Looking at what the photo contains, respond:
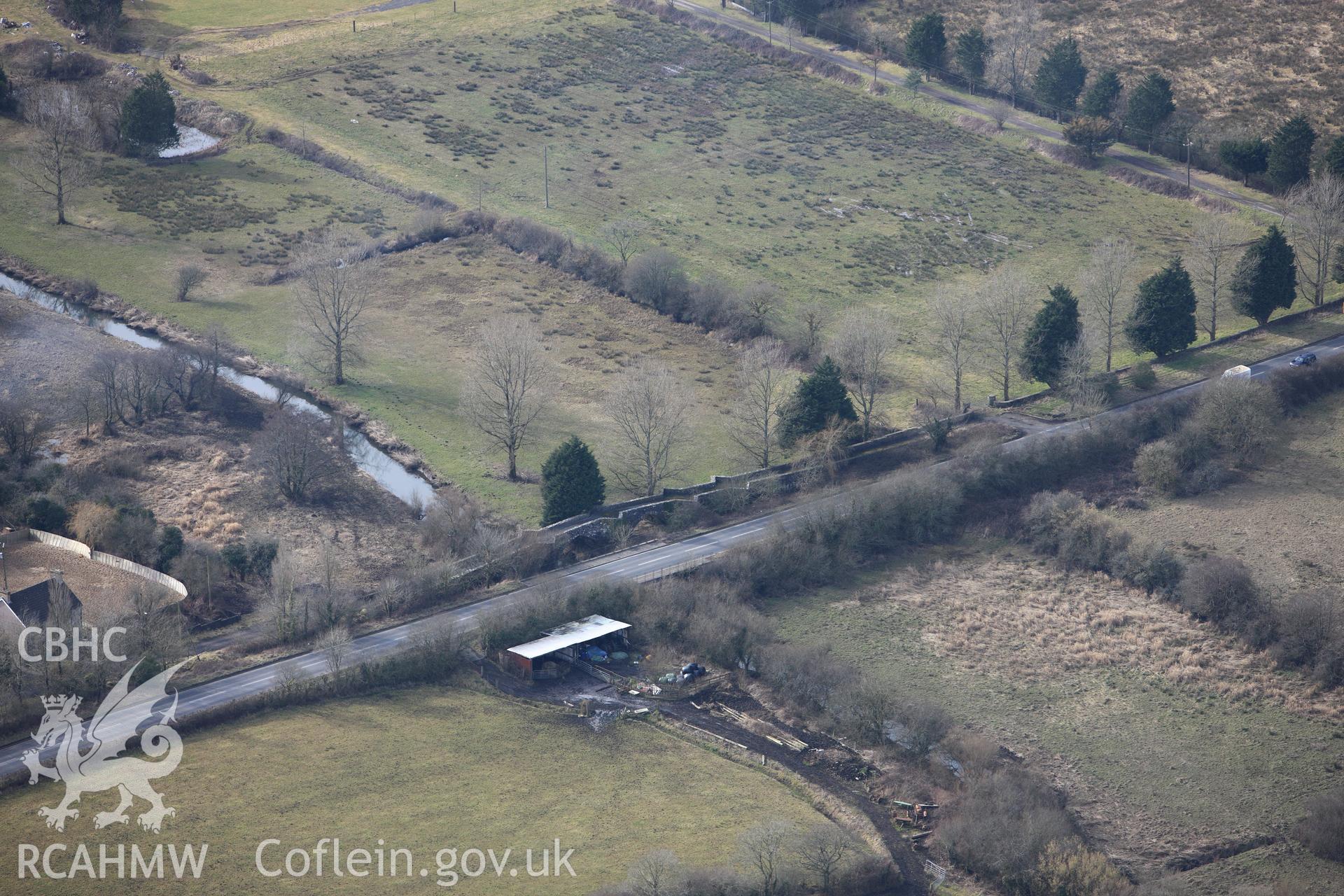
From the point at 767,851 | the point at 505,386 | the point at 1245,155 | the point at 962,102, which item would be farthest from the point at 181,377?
the point at 1245,155

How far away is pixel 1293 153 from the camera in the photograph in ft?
386

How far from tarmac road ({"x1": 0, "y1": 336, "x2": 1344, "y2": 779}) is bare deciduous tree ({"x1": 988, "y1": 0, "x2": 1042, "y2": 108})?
189 ft

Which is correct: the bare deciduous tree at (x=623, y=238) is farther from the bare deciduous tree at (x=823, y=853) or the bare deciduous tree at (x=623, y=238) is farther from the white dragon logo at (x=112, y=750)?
the bare deciduous tree at (x=823, y=853)

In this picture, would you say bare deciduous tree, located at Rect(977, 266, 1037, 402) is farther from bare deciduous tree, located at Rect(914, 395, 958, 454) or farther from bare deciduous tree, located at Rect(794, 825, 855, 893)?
bare deciduous tree, located at Rect(794, 825, 855, 893)

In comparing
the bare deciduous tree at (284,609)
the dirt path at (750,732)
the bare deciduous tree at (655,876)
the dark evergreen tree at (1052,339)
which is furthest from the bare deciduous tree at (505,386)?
the bare deciduous tree at (655,876)

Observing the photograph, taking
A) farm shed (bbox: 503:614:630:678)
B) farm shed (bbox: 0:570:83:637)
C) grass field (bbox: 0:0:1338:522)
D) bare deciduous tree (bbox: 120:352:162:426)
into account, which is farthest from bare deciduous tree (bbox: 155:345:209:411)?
farm shed (bbox: 503:614:630:678)

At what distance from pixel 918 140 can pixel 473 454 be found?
213 ft

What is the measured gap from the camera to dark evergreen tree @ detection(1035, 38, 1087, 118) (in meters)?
Result: 132

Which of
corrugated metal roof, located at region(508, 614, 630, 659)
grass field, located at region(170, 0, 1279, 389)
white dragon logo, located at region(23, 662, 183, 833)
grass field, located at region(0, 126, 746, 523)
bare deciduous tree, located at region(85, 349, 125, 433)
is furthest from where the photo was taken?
grass field, located at region(170, 0, 1279, 389)

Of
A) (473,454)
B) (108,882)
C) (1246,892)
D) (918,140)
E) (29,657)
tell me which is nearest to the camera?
(108,882)

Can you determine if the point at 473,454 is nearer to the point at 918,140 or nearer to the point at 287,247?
the point at 287,247

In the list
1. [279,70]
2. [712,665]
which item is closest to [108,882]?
[712,665]

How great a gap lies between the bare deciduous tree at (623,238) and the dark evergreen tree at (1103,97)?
4555 cm

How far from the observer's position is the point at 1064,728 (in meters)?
63.4
